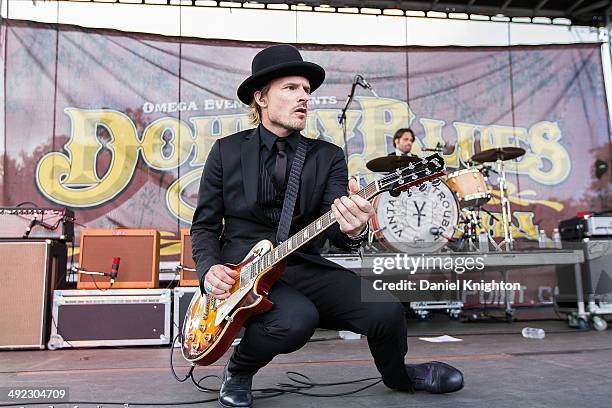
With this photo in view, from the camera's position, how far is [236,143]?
2404 millimetres

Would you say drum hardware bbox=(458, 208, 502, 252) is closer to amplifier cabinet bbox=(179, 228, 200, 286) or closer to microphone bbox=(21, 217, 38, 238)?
amplifier cabinet bbox=(179, 228, 200, 286)

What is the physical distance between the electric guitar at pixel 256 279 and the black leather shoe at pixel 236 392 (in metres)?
0.14

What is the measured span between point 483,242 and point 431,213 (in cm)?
73

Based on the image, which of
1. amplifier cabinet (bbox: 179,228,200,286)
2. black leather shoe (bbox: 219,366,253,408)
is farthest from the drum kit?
black leather shoe (bbox: 219,366,253,408)

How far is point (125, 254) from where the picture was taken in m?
4.48

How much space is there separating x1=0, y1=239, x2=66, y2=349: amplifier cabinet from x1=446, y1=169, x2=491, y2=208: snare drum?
13.1ft

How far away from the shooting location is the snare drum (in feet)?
17.9

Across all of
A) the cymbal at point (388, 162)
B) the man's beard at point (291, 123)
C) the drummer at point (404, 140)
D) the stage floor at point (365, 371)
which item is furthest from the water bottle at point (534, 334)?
the man's beard at point (291, 123)

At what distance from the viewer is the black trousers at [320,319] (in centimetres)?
197

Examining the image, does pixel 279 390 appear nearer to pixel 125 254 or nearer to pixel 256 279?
pixel 256 279

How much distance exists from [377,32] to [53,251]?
190 inches

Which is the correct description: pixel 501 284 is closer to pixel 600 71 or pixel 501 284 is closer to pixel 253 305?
pixel 600 71

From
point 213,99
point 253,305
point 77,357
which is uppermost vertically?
point 213,99

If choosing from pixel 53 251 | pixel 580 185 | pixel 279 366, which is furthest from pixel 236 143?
pixel 580 185
